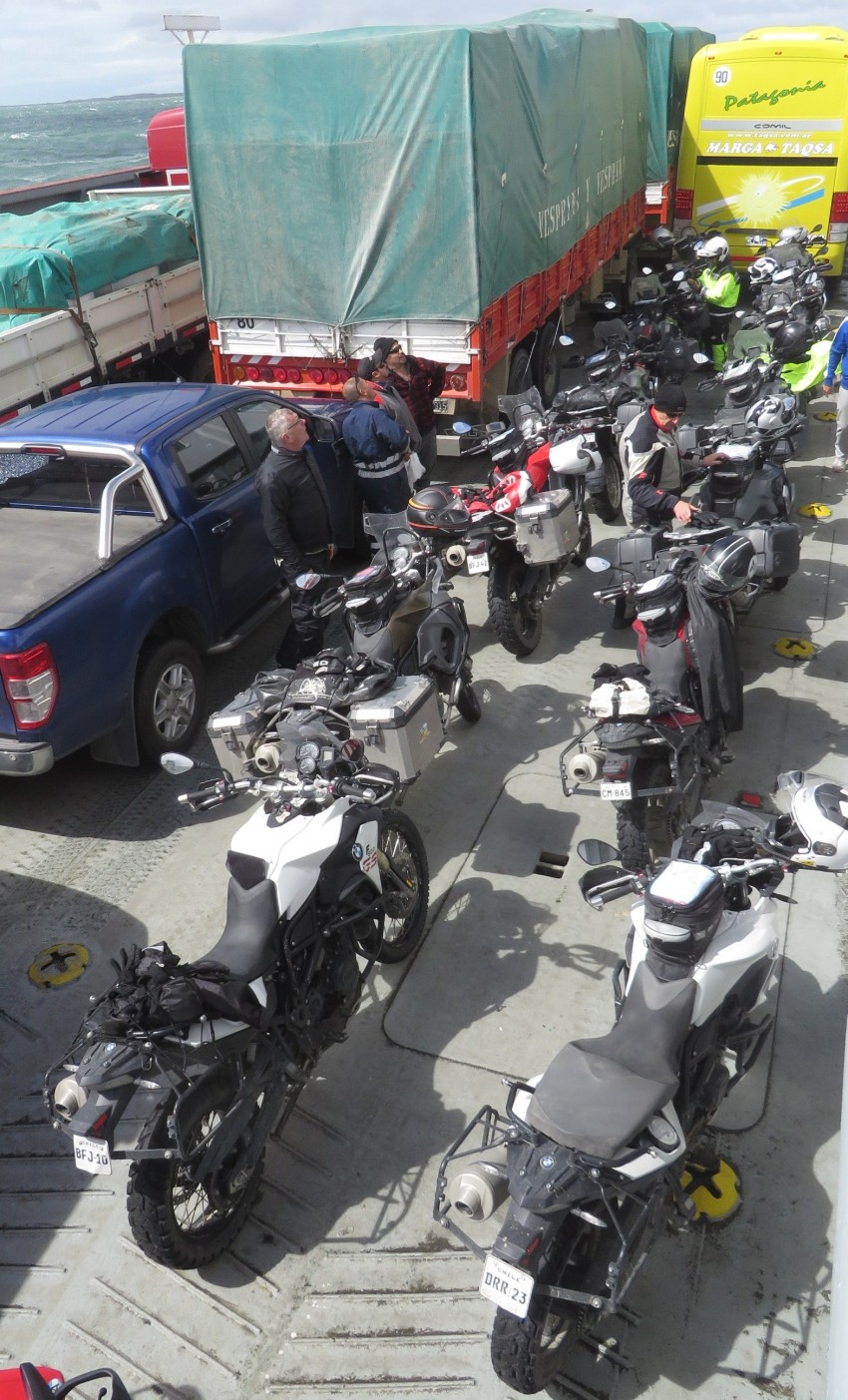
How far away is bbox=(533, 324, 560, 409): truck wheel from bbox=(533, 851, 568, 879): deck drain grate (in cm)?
618

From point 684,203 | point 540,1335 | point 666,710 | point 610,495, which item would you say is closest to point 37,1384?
point 540,1335

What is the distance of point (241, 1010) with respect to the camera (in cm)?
326

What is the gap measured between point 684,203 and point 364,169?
8.32 m

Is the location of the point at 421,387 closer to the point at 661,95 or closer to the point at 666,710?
the point at 666,710

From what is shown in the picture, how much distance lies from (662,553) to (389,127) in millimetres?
4332

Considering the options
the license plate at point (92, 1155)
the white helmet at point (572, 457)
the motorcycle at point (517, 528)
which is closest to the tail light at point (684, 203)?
the motorcycle at point (517, 528)

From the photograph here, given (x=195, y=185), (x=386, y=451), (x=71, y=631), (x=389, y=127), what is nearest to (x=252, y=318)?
(x=195, y=185)

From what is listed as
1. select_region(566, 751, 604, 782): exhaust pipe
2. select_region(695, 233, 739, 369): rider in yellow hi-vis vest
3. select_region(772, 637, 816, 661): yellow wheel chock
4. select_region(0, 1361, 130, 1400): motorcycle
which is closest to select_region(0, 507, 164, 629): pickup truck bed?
select_region(566, 751, 604, 782): exhaust pipe

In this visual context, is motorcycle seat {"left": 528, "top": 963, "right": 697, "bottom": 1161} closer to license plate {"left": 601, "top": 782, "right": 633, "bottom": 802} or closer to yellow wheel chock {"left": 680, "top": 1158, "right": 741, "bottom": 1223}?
yellow wheel chock {"left": 680, "top": 1158, "right": 741, "bottom": 1223}

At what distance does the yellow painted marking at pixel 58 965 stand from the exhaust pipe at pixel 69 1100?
5.43 ft

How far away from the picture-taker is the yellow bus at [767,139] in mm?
12812

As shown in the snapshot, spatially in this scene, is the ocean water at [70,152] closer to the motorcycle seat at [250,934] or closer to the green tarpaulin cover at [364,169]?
the green tarpaulin cover at [364,169]

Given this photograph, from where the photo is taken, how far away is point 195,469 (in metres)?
6.01

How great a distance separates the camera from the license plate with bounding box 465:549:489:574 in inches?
236
